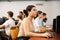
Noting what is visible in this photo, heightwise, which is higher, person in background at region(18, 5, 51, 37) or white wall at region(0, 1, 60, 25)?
white wall at region(0, 1, 60, 25)

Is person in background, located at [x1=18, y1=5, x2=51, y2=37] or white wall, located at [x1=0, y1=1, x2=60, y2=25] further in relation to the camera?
white wall, located at [x1=0, y1=1, x2=60, y2=25]

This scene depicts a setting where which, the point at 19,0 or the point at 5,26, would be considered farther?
the point at 19,0

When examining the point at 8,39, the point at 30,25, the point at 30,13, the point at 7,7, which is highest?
the point at 7,7

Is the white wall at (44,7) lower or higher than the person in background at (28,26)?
higher

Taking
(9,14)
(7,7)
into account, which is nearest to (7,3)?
(7,7)

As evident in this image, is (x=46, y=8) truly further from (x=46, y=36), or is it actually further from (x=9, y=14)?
(x=46, y=36)

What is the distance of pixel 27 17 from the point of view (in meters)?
3.17

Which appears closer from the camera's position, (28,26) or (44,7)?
(28,26)

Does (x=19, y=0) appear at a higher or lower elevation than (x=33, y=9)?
higher

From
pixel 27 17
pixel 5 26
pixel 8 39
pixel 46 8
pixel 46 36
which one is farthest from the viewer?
pixel 46 8

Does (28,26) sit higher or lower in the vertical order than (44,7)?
lower

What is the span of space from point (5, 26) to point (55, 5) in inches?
266

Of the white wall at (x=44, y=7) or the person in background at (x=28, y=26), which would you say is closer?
the person in background at (x=28, y=26)

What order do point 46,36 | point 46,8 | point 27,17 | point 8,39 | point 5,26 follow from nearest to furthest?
point 46,36
point 27,17
point 8,39
point 5,26
point 46,8
